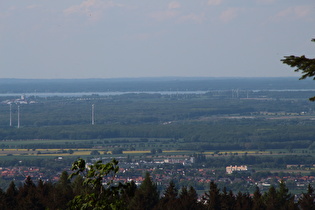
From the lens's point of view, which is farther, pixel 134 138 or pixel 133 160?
pixel 134 138

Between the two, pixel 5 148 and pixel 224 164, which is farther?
pixel 5 148

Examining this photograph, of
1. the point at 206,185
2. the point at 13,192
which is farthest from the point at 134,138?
the point at 13,192

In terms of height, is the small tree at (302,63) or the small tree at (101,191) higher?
the small tree at (302,63)

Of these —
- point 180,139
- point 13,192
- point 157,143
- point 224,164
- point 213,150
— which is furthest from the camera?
point 180,139

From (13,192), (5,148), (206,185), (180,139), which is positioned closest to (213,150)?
(180,139)

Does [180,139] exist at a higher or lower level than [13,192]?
lower

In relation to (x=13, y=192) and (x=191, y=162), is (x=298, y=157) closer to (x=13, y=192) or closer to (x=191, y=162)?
(x=191, y=162)

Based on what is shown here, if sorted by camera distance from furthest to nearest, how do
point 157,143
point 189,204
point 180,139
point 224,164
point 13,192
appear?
point 180,139
point 157,143
point 224,164
point 13,192
point 189,204

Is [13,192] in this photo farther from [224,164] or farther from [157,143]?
[157,143]

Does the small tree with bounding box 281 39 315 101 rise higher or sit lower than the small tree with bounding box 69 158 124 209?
higher
